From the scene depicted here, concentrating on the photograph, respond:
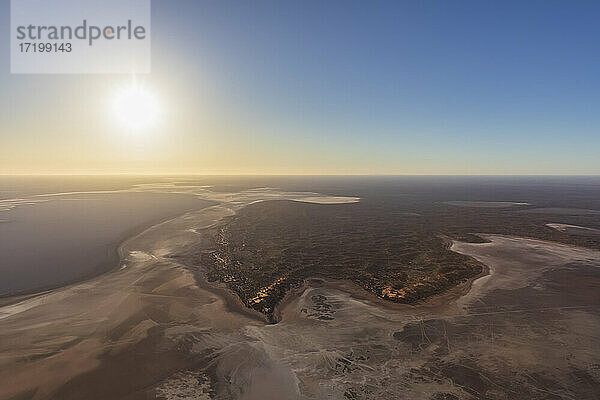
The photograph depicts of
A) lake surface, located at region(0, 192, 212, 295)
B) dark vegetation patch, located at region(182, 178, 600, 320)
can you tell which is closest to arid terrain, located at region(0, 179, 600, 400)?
dark vegetation patch, located at region(182, 178, 600, 320)

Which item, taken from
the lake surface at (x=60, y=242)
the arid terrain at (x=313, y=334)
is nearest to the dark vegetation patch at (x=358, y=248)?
the arid terrain at (x=313, y=334)

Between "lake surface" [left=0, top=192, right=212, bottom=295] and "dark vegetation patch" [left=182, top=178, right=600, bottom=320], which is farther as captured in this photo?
"lake surface" [left=0, top=192, right=212, bottom=295]

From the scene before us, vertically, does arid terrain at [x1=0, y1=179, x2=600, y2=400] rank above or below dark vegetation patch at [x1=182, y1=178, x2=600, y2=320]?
below

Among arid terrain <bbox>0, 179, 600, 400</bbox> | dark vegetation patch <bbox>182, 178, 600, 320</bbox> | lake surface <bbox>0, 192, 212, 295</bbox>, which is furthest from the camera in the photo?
lake surface <bbox>0, 192, 212, 295</bbox>

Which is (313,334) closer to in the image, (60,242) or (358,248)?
(358,248)

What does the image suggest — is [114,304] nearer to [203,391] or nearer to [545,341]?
[203,391]

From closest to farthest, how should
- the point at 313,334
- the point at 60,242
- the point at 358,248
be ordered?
the point at 313,334 → the point at 358,248 → the point at 60,242

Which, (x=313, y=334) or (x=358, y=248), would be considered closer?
(x=313, y=334)

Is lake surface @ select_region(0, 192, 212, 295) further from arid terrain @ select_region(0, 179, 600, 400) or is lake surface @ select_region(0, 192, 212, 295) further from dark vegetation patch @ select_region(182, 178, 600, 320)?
dark vegetation patch @ select_region(182, 178, 600, 320)

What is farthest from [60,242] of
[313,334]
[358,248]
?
[358,248]

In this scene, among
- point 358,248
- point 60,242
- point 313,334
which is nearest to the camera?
point 313,334

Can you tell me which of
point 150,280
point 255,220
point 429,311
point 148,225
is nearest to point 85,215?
point 148,225

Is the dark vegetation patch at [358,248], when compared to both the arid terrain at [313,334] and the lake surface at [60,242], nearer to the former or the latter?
the arid terrain at [313,334]
